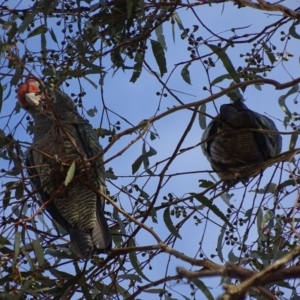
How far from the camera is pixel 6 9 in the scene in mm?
2719

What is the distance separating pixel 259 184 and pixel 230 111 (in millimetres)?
323

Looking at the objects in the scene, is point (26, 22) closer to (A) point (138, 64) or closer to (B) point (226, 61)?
(A) point (138, 64)

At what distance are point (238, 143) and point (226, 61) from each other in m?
0.58

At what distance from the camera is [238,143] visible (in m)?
3.14

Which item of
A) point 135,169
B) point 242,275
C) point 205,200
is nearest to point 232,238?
point 205,200

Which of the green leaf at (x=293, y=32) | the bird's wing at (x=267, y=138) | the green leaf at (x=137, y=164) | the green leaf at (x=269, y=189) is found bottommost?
the green leaf at (x=269, y=189)

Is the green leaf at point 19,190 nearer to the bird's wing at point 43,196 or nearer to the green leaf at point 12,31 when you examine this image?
the bird's wing at point 43,196

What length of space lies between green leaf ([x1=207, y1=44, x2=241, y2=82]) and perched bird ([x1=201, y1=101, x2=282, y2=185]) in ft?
0.91

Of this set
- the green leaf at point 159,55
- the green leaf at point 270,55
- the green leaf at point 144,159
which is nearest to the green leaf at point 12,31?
the green leaf at point 159,55

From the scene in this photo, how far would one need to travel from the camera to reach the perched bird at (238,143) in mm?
2922

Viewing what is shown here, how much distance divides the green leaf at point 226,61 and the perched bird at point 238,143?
11.0 inches

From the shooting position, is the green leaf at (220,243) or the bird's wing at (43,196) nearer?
the green leaf at (220,243)

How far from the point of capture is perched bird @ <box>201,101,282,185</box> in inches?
115

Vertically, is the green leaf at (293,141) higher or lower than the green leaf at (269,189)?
higher
